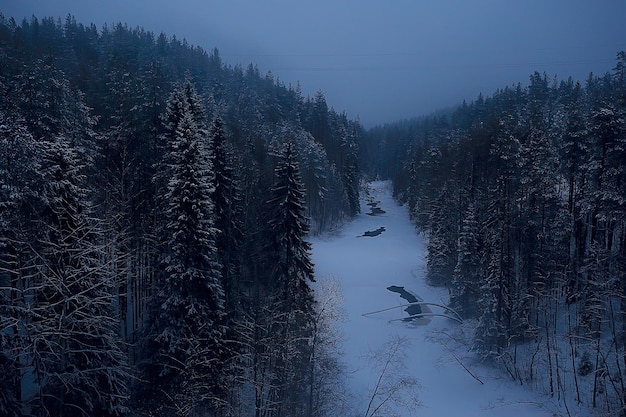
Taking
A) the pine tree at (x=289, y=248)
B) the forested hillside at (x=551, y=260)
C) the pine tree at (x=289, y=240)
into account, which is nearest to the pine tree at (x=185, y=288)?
the pine tree at (x=289, y=248)

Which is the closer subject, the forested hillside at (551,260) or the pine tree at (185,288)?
the pine tree at (185,288)

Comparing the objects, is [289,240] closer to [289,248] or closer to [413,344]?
[289,248]

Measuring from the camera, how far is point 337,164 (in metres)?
83.1

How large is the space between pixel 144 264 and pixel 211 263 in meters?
10.8

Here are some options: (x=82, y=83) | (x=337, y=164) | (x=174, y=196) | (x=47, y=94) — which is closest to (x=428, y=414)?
(x=174, y=196)

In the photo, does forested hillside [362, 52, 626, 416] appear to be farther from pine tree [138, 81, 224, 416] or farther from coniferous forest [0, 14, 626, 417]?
pine tree [138, 81, 224, 416]

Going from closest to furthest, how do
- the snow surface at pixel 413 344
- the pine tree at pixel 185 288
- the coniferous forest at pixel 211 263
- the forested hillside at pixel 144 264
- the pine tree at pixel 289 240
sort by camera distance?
1. the forested hillside at pixel 144 264
2. the coniferous forest at pixel 211 263
3. the pine tree at pixel 185 288
4. the snow surface at pixel 413 344
5. the pine tree at pixel 289 240

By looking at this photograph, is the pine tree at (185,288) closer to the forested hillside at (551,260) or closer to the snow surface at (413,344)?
the snow surface at (413,344)

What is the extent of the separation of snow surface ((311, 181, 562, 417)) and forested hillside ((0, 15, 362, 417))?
5794 millimetres

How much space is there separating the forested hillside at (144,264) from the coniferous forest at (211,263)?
5.2 inches

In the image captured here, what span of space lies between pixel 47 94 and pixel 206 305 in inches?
739

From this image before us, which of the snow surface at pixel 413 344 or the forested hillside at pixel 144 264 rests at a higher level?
the forested hillside at pixel 144 264

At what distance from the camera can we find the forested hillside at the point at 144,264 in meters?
10.9

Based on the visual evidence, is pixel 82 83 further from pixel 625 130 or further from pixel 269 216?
pixel 625 130
